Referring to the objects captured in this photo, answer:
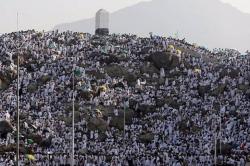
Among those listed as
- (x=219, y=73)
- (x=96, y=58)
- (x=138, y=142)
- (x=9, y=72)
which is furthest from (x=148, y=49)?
(x=138, y=142)

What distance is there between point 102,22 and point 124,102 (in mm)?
39522

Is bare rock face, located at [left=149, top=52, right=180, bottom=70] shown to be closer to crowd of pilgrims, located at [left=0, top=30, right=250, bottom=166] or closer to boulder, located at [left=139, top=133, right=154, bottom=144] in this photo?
crowd of pilgrims, located at [left=0, top=30, right=250, bottom=166]

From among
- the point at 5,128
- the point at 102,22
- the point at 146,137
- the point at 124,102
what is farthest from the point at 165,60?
the point at 5,128

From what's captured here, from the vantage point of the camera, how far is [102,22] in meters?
112

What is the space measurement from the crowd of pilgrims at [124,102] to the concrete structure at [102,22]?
A: 8.22m

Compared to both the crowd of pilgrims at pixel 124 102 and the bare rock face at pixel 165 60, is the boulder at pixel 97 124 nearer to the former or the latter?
the crowd of pilgrims at pixel 124 102

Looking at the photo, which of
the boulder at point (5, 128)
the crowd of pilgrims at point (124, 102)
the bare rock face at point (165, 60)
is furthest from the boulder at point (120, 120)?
the bare rock face at point (165, 60)

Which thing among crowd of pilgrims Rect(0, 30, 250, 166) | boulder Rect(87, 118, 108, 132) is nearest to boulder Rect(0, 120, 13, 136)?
crowd of pilgrims Rect(0, 30, 250, 166)

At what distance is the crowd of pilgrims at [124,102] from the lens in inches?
2324

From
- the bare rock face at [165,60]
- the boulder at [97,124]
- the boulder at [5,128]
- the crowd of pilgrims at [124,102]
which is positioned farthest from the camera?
the bare rock face at [165,60]

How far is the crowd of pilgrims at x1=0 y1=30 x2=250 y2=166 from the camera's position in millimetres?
59041

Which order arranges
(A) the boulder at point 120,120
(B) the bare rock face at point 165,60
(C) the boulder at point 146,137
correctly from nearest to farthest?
(C) the boulder at point 146,137 → (A) the boulder at point 120,120 → (B) the bare rock face at point 165,60

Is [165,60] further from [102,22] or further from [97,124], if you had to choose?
[102,22]

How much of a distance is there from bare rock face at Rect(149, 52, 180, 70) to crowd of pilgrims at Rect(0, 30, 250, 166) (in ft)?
2.45
